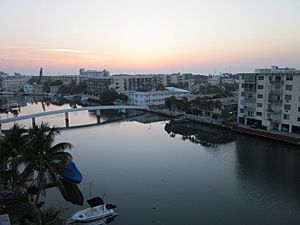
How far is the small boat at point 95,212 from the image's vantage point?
373 inches

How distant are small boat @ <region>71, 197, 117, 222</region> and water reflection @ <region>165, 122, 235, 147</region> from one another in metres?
11.4

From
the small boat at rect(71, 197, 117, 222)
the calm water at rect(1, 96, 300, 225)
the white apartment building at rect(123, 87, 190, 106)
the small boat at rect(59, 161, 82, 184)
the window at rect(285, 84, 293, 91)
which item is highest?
the window at rect(285, 84, 293, 91)

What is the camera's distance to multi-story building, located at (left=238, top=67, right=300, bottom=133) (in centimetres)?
2047

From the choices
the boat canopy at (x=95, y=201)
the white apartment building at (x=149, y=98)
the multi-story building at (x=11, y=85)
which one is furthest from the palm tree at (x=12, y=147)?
the multi-story building at (x=11, y=85)

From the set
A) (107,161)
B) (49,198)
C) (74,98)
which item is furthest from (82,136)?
(74,98)

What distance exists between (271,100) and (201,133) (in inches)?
243

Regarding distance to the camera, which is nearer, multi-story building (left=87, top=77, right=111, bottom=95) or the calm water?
the calm water

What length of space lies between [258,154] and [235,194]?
6.68m

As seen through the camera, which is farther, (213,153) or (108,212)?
(213,153)

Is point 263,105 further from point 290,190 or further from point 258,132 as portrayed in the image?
point 290,190

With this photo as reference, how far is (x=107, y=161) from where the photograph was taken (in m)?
16.4

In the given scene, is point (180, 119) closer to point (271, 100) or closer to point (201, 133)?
point (201, 133)

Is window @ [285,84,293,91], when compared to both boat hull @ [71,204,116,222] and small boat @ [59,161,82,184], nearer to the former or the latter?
small boat @ [59,161,82,184]

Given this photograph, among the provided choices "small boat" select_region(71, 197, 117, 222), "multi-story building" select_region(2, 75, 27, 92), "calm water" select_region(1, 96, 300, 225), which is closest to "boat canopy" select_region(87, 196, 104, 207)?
"small boat" select_region(71, 197, 117, 222)
